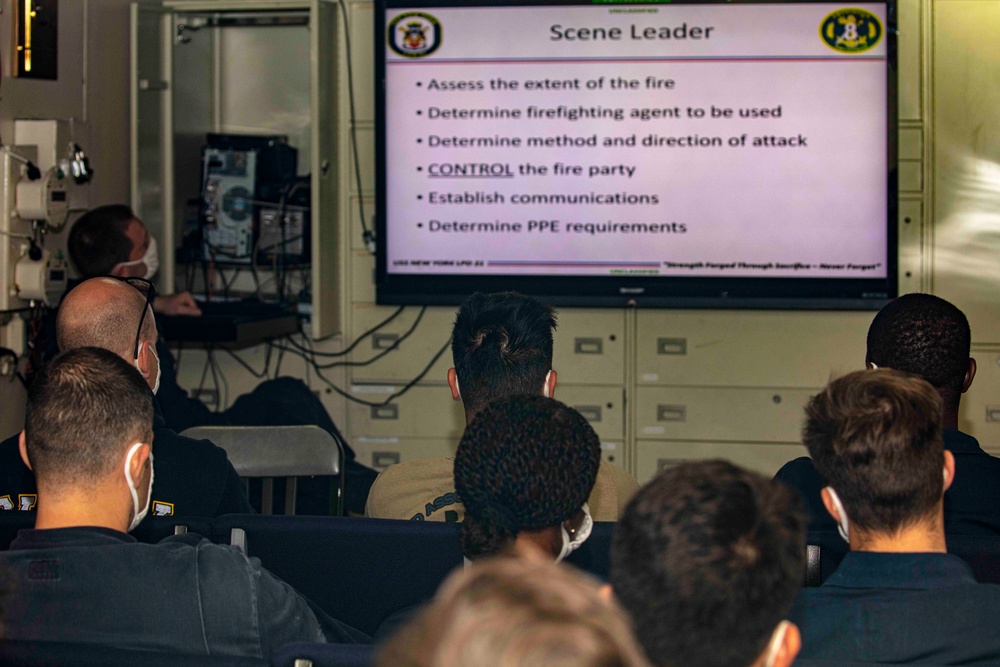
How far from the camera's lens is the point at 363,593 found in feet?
6.05

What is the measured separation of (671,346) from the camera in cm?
429

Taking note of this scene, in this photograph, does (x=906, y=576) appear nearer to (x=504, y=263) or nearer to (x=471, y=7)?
(x=504, y=263)

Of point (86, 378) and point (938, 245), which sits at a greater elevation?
point (938, 245)

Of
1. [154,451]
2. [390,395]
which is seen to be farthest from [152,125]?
[154,451]

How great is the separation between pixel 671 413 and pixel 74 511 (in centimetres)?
296

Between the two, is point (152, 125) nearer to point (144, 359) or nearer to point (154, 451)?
point (144, 359)

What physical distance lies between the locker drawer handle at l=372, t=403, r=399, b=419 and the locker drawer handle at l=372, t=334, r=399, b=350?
0.24 meters

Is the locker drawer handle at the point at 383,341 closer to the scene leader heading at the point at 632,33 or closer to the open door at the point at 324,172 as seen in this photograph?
the open door at the point at 324,172

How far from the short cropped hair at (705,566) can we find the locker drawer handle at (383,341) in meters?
3.50

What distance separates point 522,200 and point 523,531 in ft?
9.54

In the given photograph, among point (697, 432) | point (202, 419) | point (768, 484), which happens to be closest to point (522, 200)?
point (697, 432)

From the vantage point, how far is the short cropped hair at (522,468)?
1.40m

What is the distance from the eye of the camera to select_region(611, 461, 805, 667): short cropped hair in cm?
94

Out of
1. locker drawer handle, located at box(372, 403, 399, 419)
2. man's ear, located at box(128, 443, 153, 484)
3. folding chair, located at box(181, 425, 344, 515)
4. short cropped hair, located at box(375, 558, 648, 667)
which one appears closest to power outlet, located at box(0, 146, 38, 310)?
folding chair, located at box(181, 425, 344, 515)
